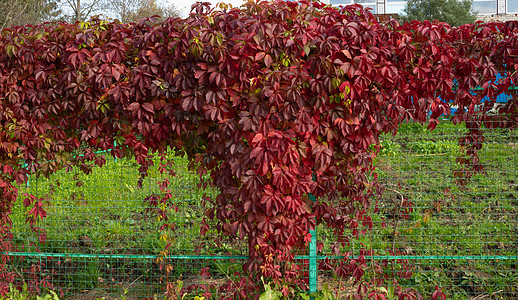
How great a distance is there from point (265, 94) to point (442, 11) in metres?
21.3

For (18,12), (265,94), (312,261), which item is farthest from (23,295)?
(18,12)

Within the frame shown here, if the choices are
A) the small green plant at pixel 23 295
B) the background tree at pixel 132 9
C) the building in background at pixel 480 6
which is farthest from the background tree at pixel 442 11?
the small green plant at pixel 23 295

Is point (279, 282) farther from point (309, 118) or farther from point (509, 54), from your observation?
point (509, 54)

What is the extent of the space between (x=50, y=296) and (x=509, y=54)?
13.5ft

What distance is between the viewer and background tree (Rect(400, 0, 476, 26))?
2038cm

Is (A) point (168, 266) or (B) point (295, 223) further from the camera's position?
(A) point (168, 266)

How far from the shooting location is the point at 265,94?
2.75 m

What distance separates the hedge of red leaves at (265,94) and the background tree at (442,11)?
1951 centimetres

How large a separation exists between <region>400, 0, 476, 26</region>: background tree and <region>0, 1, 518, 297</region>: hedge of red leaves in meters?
19.5

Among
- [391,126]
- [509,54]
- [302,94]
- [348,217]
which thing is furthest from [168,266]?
[509,54]

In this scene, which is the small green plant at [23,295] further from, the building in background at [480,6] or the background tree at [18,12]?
the building in background at [480,6]

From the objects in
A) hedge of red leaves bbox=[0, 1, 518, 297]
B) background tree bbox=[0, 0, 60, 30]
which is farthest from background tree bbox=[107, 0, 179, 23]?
hedge of red leaves bbox=[0, 1, 518, 297]

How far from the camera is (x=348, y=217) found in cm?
311

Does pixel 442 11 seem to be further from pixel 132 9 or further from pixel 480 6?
pixel 132 9
